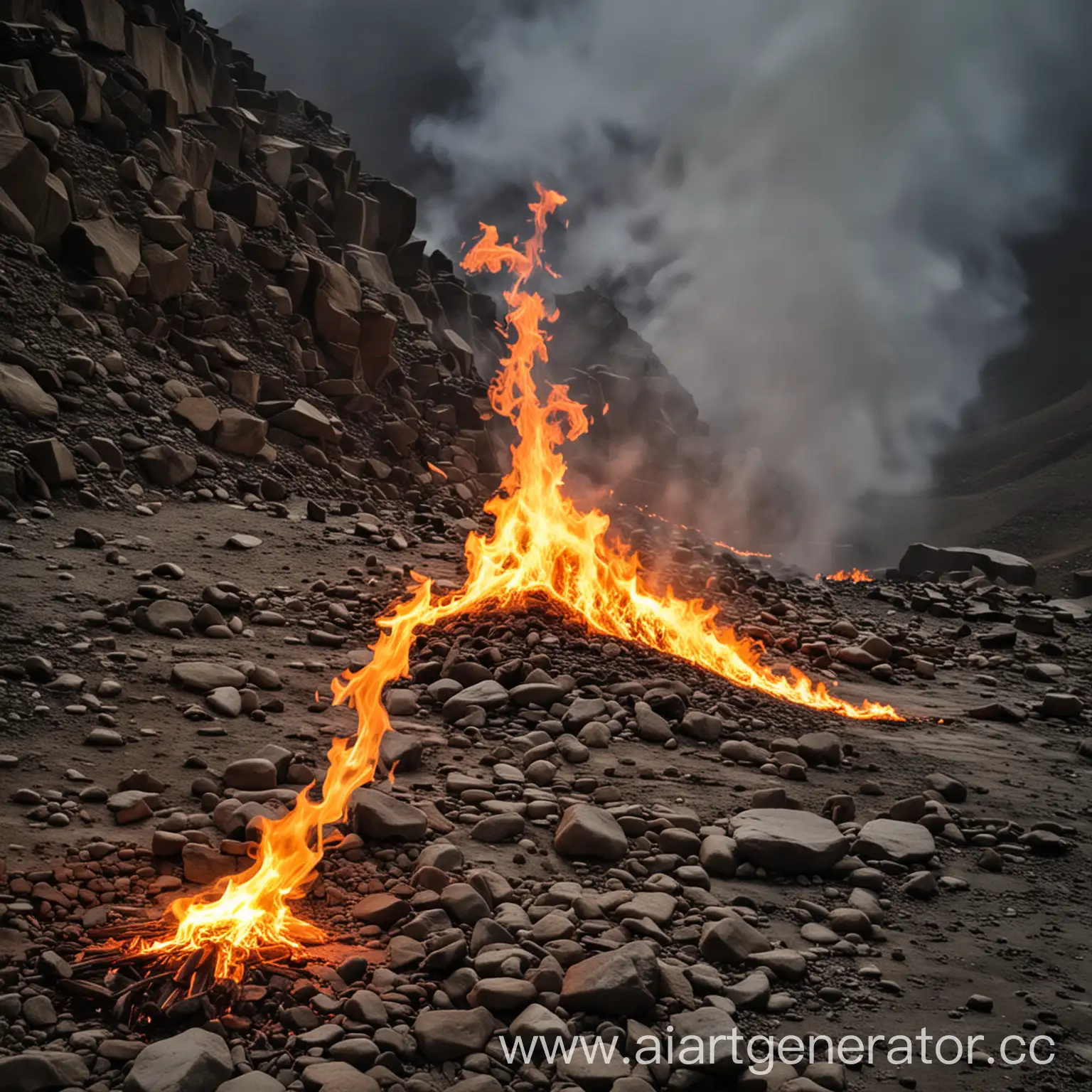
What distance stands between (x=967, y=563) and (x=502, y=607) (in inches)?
616

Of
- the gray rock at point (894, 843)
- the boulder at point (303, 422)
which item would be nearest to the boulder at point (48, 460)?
the boulder at point (303, 422)

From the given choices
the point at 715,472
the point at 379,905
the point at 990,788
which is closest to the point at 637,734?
the point at 990,788

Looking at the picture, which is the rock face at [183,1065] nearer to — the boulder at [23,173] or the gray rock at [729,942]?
the gray rock at [729,942]

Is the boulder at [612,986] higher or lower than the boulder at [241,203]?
lower

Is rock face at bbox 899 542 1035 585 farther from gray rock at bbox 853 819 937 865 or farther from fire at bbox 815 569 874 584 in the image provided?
gray rock at bbox 853 819 937 865

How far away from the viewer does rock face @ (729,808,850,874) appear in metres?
4.55

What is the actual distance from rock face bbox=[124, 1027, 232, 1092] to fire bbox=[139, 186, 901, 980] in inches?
13.3

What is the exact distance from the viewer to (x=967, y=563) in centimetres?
2033

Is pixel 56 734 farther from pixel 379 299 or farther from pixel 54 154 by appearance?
pixel 379 299

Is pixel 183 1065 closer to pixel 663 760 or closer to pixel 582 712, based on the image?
pixel 663 760

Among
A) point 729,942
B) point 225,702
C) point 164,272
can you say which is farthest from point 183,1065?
point 164,272

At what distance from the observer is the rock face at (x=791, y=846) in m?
4.55

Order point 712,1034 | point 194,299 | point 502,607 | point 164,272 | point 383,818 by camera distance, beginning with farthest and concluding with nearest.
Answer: point 194,299 → point 164,272 → point 502,607 → point 383,818 → point 712,1034

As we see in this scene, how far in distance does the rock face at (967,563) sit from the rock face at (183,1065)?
18.9 metres
